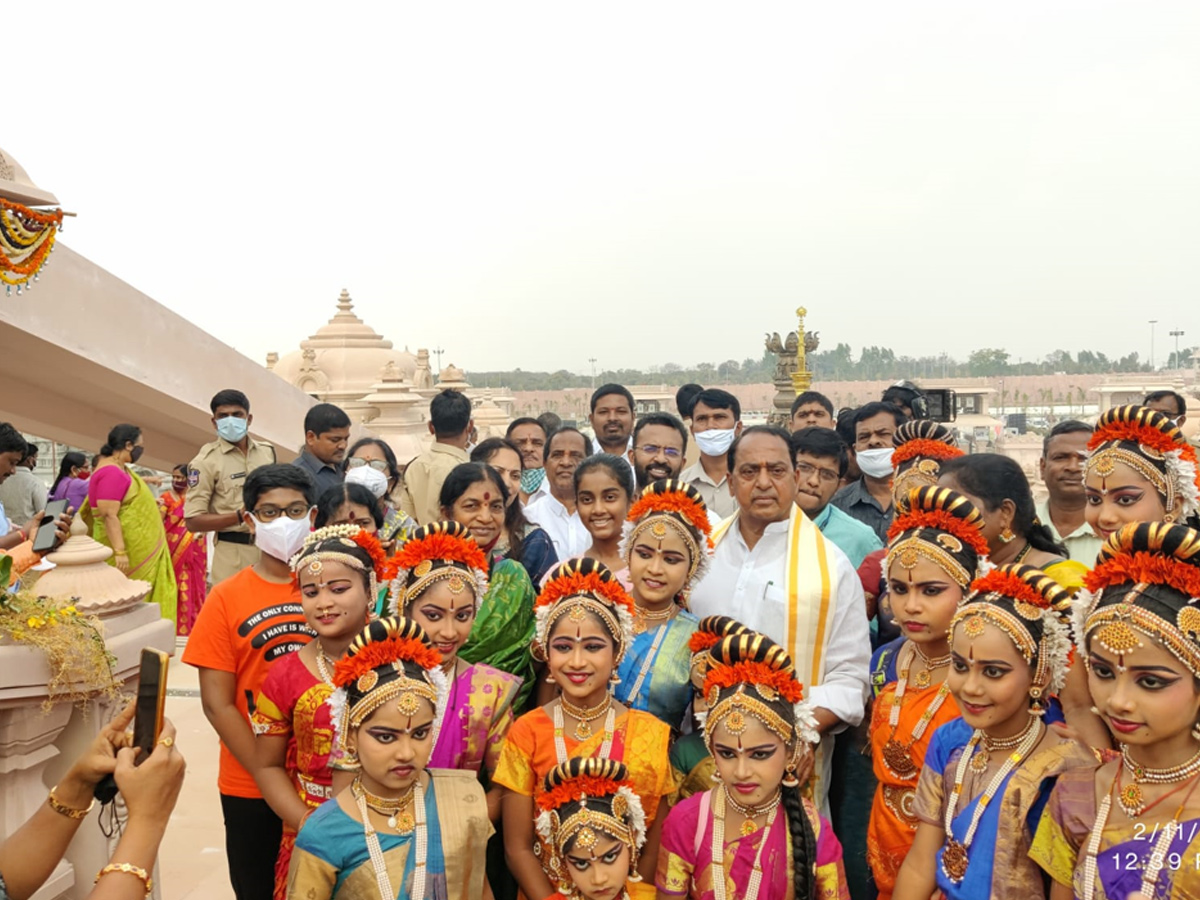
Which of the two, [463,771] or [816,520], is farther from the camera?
[816,520]

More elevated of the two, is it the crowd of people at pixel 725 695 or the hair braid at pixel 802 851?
the crowd of people at pixel 725 695

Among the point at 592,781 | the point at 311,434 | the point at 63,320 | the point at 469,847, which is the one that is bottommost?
the point at 469,847

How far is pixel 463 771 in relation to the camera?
2.89m

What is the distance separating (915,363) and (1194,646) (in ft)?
346

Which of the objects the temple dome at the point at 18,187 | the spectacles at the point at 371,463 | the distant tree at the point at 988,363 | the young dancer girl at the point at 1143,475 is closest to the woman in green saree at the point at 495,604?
the young dancer girl at the point at 1143,475

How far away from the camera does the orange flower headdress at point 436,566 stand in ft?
10.6

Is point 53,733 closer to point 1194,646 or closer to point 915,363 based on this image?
point 1194,646

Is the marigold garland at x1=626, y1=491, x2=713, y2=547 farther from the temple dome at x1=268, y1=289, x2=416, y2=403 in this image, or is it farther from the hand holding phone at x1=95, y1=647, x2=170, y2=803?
the temple dome at x1=268, y1=289, x2=416, y2=403

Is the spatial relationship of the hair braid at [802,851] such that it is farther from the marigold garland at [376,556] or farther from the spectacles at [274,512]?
the spectacles at [274,512]

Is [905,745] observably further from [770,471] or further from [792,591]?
[770,471]

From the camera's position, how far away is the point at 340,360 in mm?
18031

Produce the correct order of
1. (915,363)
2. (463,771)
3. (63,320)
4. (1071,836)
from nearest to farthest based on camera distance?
(1071,836), (463,771), (63,320), (915,363)

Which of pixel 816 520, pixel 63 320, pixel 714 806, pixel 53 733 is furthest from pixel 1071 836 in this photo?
pixel 63 320

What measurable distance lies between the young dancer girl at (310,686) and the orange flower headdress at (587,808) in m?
0.77
